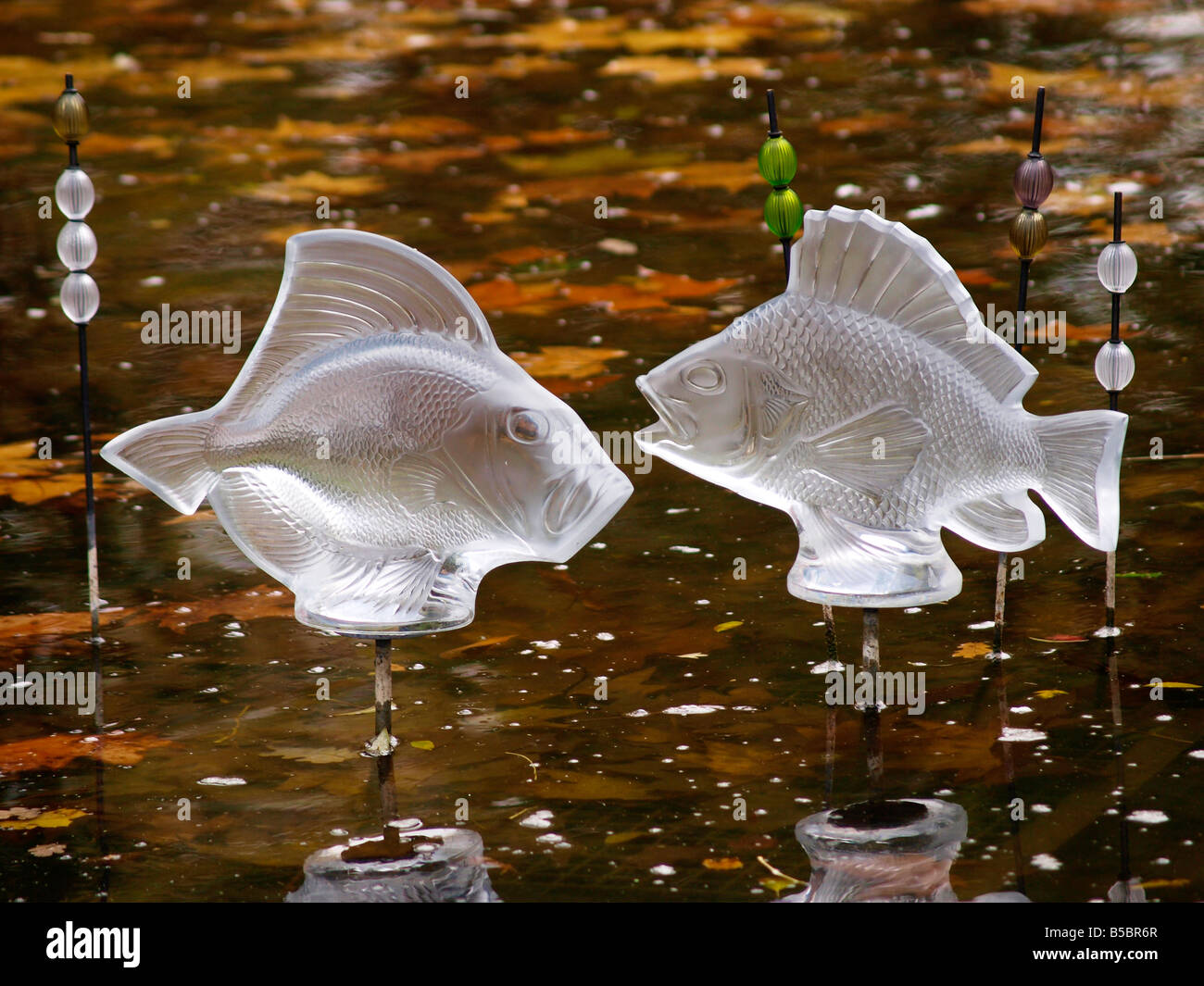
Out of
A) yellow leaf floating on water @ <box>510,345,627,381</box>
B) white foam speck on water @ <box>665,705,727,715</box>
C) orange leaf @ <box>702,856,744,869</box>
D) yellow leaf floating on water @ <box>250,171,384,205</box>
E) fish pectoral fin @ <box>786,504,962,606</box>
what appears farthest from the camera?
yellow leaf floating on water @ <box>250,171,384,205</box>

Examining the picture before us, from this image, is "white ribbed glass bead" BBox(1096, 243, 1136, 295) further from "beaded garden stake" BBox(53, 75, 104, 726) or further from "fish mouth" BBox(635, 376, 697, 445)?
"beaded garden stake" BBox(53, 75, 104, 726)

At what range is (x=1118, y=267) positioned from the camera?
2.71 meters

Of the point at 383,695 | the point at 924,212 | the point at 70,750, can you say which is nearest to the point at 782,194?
the point at 383,695

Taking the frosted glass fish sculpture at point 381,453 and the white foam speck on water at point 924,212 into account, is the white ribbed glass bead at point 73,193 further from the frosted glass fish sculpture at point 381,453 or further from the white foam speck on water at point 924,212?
the white foam speck on water at point 924,212

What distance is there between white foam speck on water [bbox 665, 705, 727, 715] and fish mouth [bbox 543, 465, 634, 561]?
0.40 m

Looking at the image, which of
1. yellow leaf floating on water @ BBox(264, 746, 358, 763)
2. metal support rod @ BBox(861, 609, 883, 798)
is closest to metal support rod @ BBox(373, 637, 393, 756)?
yellow leaf floating on water @ BBox(264, 746, 358, 763)

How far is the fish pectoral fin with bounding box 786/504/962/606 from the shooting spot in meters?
2.43

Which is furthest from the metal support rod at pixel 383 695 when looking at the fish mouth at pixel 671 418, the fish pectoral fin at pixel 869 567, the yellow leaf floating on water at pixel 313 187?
the yellow leaf floating on water at pixel 313 187

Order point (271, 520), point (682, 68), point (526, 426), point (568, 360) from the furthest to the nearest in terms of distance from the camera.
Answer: point (682, 68) < point (568, 360) < point (271, 520) < point (526, 426)

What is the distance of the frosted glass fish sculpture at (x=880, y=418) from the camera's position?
7.94ft

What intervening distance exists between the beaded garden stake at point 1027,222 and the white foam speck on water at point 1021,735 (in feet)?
0.83

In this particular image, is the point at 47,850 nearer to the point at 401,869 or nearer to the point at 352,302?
the point at 401,869

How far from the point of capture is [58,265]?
4.95 meters

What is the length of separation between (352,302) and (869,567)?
2.82ft
